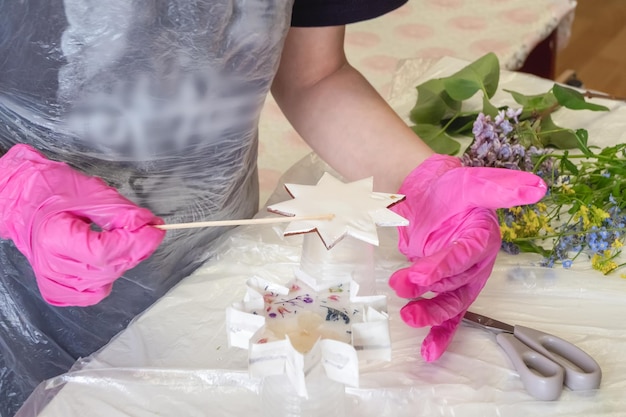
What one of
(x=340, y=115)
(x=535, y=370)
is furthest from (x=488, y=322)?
(x=340, y=115)

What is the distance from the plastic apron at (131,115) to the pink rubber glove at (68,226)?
5 cm

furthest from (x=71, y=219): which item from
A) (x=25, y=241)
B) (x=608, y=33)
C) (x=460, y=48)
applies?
(x=608, y=33)

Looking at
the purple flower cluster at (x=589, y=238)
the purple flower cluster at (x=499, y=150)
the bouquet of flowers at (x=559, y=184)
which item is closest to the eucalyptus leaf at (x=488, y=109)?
the bouquet of flowers at (x=559, y=184)

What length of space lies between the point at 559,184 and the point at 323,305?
17.1 inches

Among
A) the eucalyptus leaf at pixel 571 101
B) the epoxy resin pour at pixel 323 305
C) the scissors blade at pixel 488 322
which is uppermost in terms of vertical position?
the epoxy resin pour at pixel 323 305

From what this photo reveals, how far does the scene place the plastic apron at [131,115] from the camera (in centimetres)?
67

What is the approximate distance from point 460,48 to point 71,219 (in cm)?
108

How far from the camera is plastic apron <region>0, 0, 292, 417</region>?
668mm

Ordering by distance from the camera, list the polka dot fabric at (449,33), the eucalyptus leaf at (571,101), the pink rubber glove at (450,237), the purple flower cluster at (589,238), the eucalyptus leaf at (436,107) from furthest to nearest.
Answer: the polka dot fabric at (449,33) < the eucalyptus leaf at (436,107) < the eucalyptus leaf at (571,101) < the purple flower cluster at (589,238) < the pink rubber glove at (450,237)

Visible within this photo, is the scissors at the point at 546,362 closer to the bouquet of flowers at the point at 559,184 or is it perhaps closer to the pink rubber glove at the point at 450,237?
the pink rubber glove at the point at 450,237

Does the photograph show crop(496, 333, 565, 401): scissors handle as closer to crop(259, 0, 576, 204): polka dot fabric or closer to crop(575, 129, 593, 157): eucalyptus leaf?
crop(575, 129, 593, 157): eucalyptus leaf

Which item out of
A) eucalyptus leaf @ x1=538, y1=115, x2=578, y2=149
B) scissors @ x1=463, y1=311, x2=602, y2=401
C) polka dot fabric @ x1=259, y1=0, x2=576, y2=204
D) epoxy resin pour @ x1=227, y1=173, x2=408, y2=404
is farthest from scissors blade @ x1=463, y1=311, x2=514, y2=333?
polka dot fabric @ x1=259, y1=0, x2=576, y2=204

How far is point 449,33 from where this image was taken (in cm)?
158

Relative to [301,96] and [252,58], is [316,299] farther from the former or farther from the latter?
[301,96]
